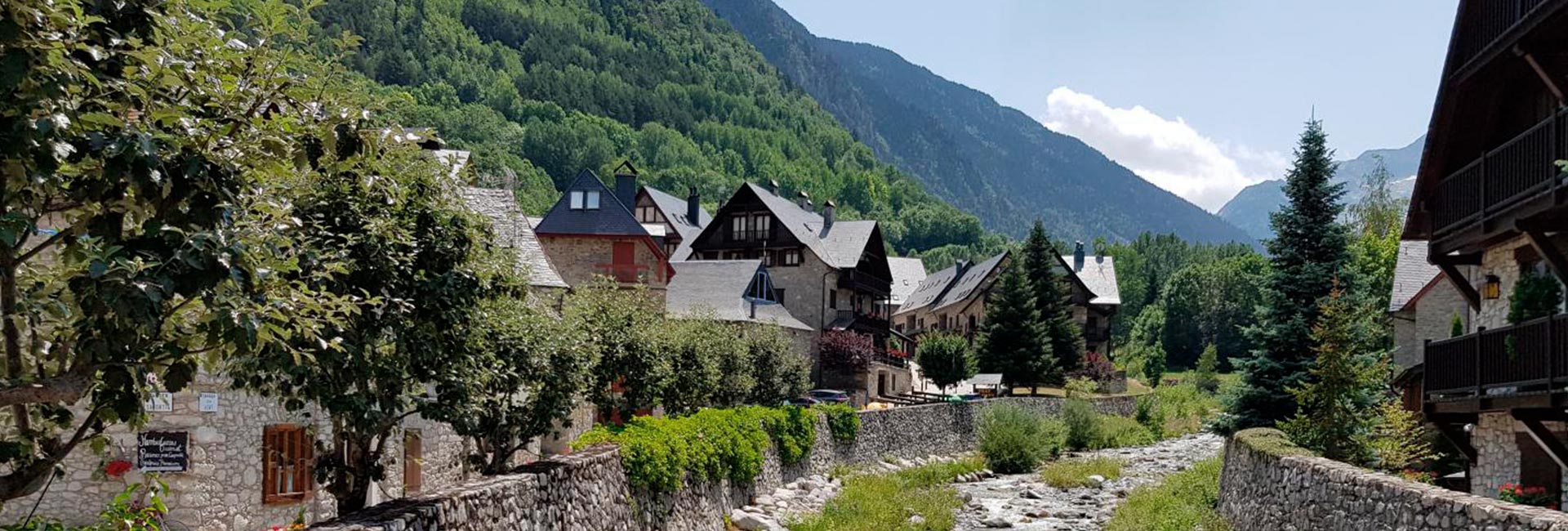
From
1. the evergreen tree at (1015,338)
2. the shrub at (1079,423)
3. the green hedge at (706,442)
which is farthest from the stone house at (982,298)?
the green hedge at (706,442)

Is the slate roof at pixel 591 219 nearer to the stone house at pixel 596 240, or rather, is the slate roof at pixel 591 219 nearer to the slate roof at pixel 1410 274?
the stone house at pixel 596 240

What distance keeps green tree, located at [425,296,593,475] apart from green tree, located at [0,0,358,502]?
658cm

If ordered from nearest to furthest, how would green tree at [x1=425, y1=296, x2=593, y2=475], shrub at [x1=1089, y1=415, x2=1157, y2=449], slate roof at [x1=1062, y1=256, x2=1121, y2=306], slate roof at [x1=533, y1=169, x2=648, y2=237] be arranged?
green tree at [x1=425, y1=296, x2=593, y2=475] → slate roof at [x1=533, y1=169, x2=648, y2=237] → shrub at [x1=1089, y1=415, x2=1157, y2=449] → slate roof at [x1=1062, y1=256, x2=1121, y2=306]

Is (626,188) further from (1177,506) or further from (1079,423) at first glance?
(1177,506)

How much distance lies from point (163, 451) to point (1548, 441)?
2052cm

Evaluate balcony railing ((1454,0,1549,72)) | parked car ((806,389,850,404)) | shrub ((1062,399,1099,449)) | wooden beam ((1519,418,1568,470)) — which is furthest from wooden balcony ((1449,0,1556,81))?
parked car ((806,389,850,404))

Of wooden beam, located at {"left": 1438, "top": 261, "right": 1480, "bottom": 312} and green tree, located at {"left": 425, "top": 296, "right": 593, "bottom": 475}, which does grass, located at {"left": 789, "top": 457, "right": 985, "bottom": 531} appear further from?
wooden beam, located at {"left": 1438, "top": 261, "right": 1480, "bottom": 312}

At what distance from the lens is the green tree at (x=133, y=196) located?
533 cm

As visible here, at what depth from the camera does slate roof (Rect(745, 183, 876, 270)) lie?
62.7 m

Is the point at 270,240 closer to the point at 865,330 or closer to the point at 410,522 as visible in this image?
the point at 410,522

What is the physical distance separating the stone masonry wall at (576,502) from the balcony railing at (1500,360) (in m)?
12.6

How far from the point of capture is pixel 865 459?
38969 millimetres

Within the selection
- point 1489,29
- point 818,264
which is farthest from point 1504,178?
point 818,264

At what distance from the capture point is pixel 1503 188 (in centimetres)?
1623
